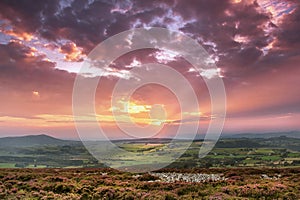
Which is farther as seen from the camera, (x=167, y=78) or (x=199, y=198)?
(x=167, y=78)

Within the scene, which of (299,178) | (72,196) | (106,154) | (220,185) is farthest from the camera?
(106,154)

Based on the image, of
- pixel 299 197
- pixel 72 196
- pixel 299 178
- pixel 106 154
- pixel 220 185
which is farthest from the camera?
pixel 106 154

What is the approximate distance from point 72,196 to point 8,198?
177 inches

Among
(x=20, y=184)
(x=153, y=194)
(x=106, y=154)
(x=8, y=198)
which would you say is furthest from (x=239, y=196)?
(x=106, y=154)

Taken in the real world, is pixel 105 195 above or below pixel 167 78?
below

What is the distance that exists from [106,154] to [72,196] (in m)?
81.7

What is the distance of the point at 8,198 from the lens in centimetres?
1850

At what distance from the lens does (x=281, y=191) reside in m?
19.0

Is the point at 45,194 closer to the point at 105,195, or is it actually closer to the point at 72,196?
the point at 72,196

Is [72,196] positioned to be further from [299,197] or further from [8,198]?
[299,197]

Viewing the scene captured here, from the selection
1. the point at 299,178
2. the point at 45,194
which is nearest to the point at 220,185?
the point at 299,178

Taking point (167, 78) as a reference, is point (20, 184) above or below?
below

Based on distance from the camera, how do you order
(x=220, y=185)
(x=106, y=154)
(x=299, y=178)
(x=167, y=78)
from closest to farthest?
(x=220, y=185)
(x=299, y=178)
(x=167, y=78)
(x=106, y=154)

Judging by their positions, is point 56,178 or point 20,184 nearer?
point 20,184
